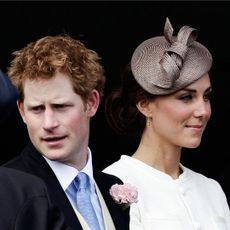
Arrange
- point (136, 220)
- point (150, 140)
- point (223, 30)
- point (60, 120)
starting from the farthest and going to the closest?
point (223, 30) < point (150, 140) < point (136, 220) < point (60, 120)

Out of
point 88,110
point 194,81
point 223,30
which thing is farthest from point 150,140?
point 223,30

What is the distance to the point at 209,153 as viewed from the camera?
6316 mm

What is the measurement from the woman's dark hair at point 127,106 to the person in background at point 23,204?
2.00 m

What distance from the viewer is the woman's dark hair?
4312 millimetres

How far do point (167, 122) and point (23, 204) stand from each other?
2003mm

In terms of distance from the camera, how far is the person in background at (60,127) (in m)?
3.32

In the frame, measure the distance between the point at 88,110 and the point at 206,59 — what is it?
3.32 feet

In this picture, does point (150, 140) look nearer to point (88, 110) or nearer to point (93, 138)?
point (88, 110)

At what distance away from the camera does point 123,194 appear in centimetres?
352

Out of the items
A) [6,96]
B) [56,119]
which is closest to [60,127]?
[56,119]

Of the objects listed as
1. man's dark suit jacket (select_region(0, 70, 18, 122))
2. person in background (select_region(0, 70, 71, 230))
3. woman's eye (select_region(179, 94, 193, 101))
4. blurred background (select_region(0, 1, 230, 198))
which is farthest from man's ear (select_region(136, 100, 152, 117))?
man's dark suit jacket (select_region(0, 70, 18, 122))

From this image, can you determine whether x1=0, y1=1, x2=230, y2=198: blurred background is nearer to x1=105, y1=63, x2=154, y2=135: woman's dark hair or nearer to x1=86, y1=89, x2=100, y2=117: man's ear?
x1=105, y1=63, x2=154, y2=135: woman's dark hair

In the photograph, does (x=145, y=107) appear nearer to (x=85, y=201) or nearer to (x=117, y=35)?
(x=85, y=201)

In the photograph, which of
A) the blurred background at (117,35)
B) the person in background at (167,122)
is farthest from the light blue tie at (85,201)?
the blurred background at (117,35)
